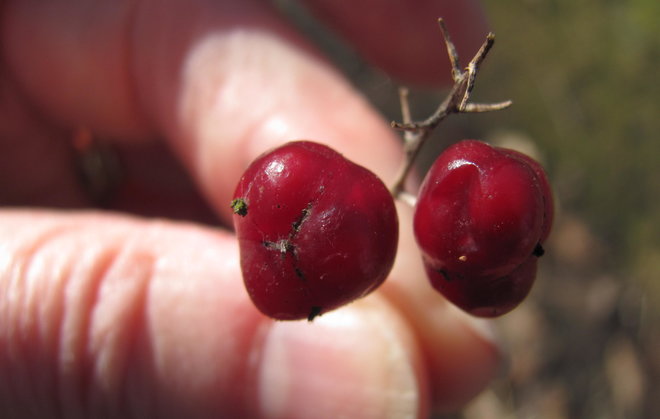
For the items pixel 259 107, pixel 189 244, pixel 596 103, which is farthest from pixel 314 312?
pixel 596 103

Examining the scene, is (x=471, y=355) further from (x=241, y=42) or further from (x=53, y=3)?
(x=53, y=3)

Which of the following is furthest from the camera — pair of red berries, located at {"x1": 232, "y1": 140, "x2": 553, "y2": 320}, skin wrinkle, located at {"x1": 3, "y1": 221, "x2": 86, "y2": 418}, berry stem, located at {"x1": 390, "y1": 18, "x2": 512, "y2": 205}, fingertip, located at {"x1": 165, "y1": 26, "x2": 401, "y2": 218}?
fingertip, located at {"x1": 165, "y1": 26, "x2": 401, "y2": 218}

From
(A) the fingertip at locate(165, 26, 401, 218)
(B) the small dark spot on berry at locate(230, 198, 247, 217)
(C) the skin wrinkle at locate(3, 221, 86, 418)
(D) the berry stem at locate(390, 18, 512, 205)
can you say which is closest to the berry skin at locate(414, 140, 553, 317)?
(D) the berry stem at locate(390, 18, 512, 205)

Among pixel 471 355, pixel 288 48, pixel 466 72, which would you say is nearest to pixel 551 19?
pixel 288 48

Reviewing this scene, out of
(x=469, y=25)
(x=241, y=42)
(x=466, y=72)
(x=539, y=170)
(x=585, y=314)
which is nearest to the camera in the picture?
(x=466, y=72)

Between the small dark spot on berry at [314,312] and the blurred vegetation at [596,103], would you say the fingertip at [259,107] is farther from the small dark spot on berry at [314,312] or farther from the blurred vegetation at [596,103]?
the blurred vegetation at [596,103]

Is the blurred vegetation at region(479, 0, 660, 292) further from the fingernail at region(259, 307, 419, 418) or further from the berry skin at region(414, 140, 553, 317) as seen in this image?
the berry skin at region(414, 140, 553, 317)

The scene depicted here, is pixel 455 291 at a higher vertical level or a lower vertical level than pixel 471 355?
higher
